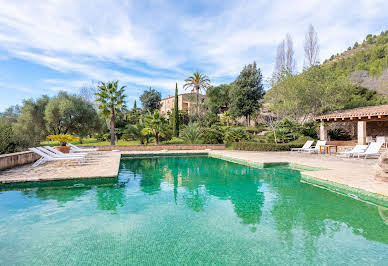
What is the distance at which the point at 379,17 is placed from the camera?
87.8 ft

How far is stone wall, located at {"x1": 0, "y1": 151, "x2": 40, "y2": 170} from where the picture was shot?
8.71 metres

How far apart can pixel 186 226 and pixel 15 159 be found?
9.29 meters

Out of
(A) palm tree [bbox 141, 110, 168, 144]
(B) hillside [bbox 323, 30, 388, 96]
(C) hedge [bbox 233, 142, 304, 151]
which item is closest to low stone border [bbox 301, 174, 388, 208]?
(C) hedge [bbox 233, 142, 304, 151]

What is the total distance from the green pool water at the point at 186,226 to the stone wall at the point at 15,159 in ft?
8.67

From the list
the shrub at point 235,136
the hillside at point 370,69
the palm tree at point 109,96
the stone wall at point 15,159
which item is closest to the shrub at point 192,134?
the shrub at point 235,136

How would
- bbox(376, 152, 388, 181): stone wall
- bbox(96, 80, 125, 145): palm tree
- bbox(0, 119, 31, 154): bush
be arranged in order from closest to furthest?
bbox(376, 152, 388, 181): stone wall
bbox(0, 119, 31, 154): bush
bbox(96, 80, 125, 145): palm tree

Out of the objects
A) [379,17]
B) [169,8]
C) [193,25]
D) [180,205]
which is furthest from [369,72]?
[180,205]

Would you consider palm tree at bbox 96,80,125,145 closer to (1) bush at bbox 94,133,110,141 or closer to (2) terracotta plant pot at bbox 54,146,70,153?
(2) terracotta plant pot at bbox 54,146,70,153

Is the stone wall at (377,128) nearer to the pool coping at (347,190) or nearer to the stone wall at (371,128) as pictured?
the stone wall at (371,128)

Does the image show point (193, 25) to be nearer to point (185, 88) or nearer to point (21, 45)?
point (21, 45)

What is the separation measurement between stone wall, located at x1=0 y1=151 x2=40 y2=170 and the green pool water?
8.67 ft

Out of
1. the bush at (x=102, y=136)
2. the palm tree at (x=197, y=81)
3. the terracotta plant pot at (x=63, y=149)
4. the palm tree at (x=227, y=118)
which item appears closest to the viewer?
the terracotta plant pot at (x=63, y=149)

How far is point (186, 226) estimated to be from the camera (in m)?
4.32

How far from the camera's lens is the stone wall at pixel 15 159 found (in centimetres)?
871
